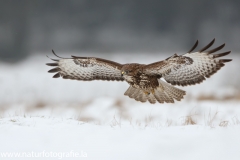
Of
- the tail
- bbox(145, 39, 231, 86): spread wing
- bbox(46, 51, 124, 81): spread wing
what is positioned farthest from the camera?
bbox(46, 51, 124, 81): spread wing

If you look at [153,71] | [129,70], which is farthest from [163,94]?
[129,70]

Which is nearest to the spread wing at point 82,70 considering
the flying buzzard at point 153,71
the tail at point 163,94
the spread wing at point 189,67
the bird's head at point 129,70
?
the flying buzzard at point 153,71

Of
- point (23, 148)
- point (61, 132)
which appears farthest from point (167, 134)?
point (23, 148)

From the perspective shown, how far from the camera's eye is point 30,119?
6.97m

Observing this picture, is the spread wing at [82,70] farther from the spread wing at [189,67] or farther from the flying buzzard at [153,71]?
the spread wing at [189,67]

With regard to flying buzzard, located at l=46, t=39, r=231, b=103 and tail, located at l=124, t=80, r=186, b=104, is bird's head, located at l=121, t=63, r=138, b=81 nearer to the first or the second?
flying buzzard, located at l=46, t=39, r=231, b=103

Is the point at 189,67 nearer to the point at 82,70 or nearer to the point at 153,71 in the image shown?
the point at 153,71

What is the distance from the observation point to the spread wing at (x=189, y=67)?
7.21 m

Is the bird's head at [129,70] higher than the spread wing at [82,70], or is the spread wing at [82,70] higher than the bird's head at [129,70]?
the spread wing at [82,70]

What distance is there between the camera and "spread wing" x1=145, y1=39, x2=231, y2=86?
7207 mm

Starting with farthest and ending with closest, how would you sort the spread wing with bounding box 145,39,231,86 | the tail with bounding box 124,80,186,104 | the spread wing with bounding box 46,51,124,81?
the spread wing with bounding box 46,51,124,81
the tail with bounding box 124,80,186,104
the spread wing with bounding box 145,39,231,86

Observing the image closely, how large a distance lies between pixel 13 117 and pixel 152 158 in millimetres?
2996

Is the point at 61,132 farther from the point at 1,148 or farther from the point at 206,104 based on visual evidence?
the point at 206,104

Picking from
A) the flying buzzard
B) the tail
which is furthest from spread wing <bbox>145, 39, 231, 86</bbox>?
the tail
